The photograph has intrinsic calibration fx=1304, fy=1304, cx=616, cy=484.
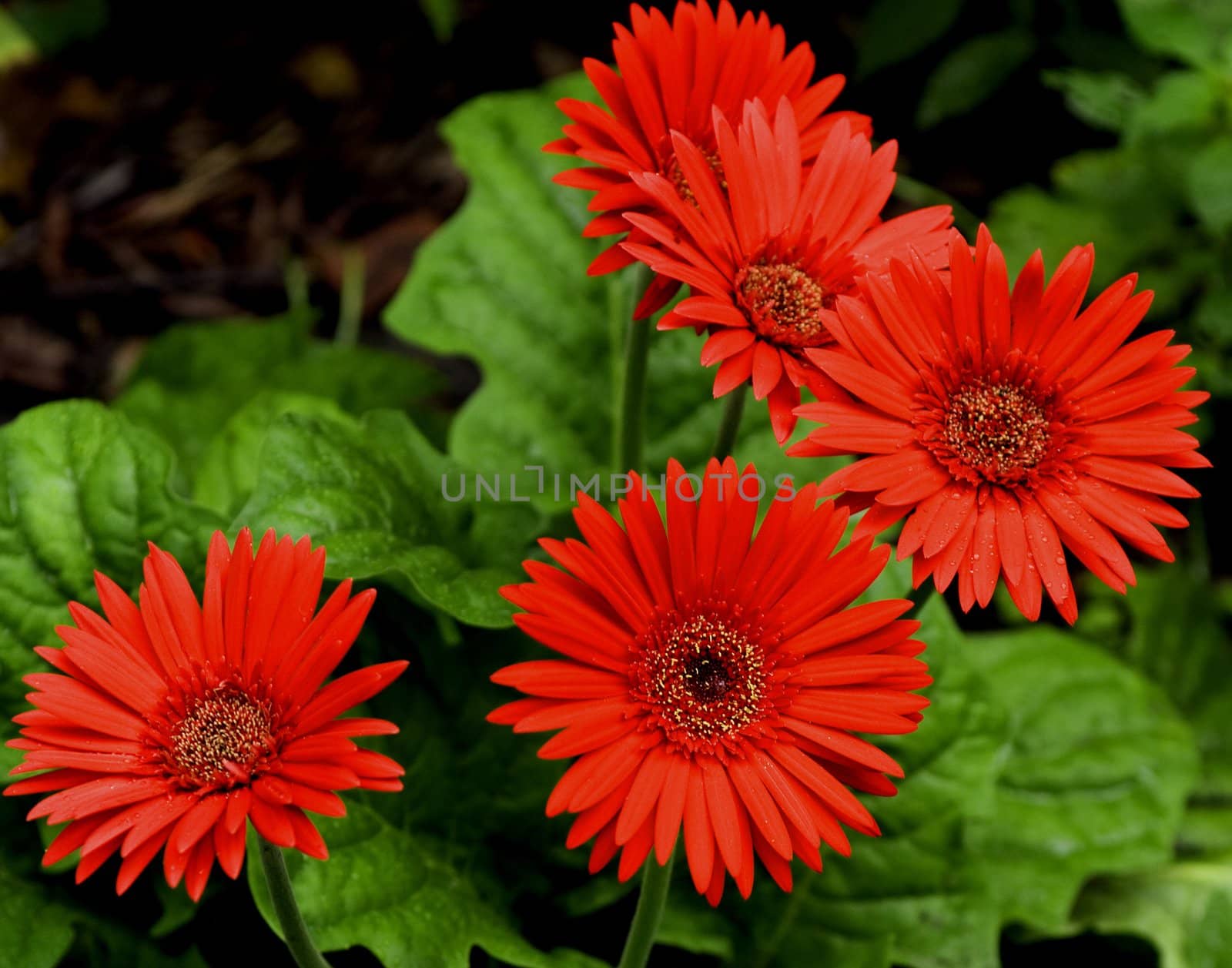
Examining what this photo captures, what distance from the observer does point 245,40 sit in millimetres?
4453

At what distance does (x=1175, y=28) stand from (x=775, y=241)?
1.75 metres

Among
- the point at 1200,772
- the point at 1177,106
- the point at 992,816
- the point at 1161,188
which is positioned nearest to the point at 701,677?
the point at 992,816

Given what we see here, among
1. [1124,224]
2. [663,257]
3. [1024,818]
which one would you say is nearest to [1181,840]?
[1024,818]

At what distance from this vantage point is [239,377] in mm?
3295

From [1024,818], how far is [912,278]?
1490 mm

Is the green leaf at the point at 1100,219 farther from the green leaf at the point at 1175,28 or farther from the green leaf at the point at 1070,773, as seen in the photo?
the green leaf at the point at 1070,773

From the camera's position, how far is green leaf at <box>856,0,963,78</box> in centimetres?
359

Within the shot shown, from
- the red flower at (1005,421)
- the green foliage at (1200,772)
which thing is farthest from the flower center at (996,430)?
the green foliage at (1200,772)

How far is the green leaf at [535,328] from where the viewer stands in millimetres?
2717

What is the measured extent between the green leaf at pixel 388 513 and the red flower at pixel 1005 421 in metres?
0.70

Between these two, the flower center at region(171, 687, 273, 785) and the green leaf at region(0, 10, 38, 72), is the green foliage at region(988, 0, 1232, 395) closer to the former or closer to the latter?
the flower center at region(171, 687, 273, 785)

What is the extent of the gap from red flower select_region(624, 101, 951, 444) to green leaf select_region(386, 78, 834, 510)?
31.4 inches

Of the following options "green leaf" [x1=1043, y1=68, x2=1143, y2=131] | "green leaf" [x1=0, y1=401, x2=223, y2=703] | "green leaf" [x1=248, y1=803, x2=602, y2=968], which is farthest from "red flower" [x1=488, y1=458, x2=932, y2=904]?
"green leaf" [x1=1043, y1=68, x2=1143, y2=131]

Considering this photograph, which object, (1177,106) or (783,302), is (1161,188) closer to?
(1177,106)
